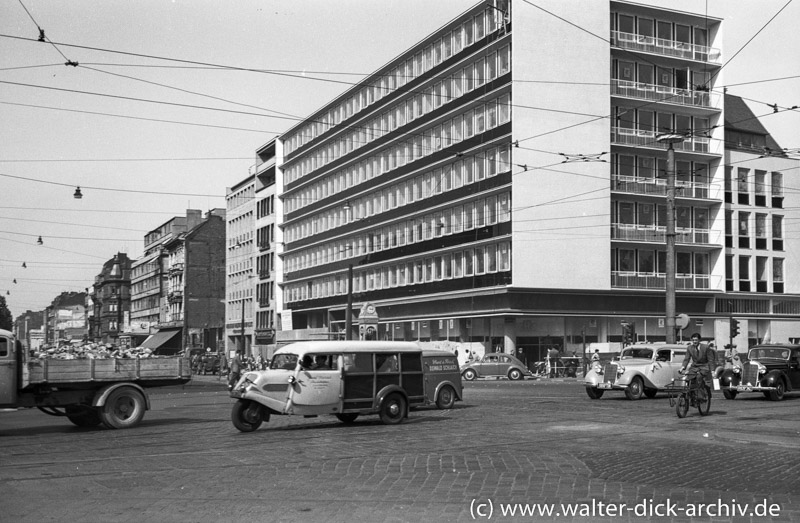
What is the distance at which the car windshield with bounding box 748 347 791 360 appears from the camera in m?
28.9

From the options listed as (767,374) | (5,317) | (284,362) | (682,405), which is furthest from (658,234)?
(5,317)

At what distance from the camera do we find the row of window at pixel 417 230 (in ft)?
194

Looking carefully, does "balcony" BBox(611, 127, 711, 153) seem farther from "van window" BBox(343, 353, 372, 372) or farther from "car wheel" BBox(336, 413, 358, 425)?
"van window" BBox(343, 353, 372, 372)

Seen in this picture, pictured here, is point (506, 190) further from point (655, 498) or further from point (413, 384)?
point (655, 498)

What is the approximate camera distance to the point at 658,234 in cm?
6122

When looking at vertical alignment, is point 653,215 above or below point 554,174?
below

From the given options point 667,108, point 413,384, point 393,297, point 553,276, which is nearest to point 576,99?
point 667,108

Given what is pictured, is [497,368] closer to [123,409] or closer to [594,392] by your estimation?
[594,392]

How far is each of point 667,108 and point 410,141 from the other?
58.7 feet

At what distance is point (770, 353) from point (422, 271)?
4004 cm

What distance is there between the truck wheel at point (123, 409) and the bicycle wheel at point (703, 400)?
484 inches

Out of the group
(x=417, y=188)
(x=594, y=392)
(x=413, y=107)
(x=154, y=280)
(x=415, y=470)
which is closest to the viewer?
(x=415, y=470)

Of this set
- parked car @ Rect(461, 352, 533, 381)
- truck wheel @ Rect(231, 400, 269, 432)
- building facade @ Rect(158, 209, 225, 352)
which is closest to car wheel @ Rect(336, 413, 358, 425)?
truck wheel @ Rect(231, 400, 269, 432)

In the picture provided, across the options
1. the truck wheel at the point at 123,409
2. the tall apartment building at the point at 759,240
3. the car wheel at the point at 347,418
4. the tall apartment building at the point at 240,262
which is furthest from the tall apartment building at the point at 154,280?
the car wheel at the point at 347,418
